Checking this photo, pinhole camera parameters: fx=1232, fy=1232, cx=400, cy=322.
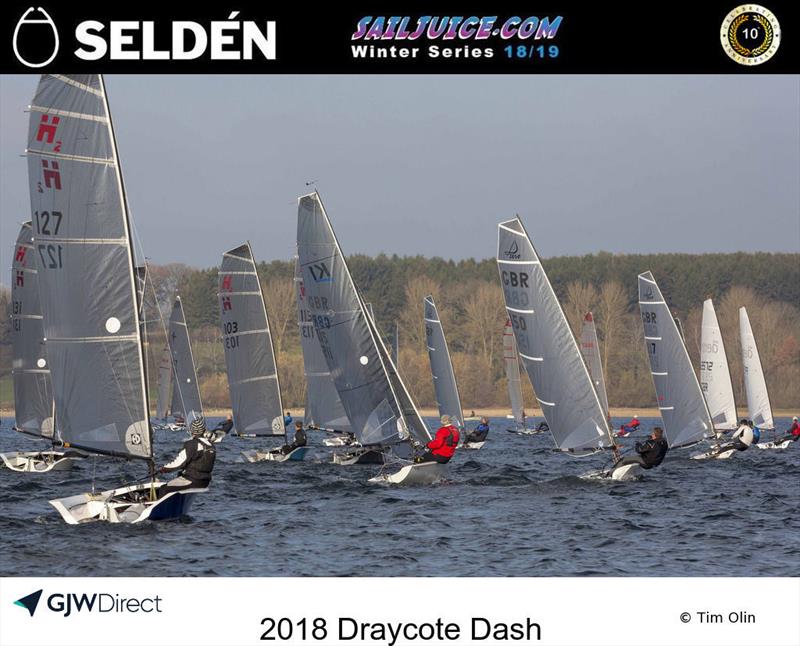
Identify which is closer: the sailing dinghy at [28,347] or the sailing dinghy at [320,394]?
the sailing dinghy at [28,347]

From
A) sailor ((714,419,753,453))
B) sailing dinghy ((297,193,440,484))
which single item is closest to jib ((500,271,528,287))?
sailing dinghy ((297,193,440,484))

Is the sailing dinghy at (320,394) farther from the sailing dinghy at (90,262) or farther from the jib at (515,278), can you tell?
the sailing dinghy at (90,262)

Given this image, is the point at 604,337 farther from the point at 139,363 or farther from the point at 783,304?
the point at 139,363

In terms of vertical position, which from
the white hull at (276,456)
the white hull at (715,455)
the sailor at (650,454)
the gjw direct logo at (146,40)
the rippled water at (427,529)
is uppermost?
the gjw direct logo at (146,40)


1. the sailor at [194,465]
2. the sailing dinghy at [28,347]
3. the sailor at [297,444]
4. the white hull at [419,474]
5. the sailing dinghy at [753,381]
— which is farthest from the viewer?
the sailing dinghy at [753,381]

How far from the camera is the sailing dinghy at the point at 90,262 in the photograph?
20.5 m

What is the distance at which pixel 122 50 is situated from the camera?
13.6 m

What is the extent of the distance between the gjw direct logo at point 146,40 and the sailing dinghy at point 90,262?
6503 millimetres

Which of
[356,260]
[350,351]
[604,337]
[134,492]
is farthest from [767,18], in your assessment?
[356,260]

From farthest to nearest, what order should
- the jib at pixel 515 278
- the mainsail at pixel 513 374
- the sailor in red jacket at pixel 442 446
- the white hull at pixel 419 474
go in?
the mainsail at pixel 513 374 → the jib at pixel 515 278 → the sailor in red jacket at pixel 442 446 → the white hull at pixel 419 474

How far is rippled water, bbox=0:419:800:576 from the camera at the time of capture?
1723 cm

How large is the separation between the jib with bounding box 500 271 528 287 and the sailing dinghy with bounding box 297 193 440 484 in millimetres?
3619

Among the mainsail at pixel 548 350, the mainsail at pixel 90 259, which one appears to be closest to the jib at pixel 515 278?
the mainsail at pixel 548 350

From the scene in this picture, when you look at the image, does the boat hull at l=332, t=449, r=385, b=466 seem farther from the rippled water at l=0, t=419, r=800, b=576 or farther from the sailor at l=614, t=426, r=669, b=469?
the sailor at l=614, t=426, r=669, b=469
